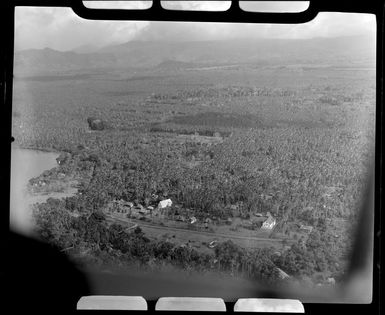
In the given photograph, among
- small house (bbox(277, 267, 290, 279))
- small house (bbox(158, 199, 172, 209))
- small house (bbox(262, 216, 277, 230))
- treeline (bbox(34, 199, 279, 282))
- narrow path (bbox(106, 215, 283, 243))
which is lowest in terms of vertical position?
small house (bbox(277, 267, 290, 279))

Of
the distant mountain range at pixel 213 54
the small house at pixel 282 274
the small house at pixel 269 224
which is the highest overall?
the distant mountain range at pixel 213 54

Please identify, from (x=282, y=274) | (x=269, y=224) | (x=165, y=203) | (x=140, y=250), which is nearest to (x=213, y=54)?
(x=165, y=203)

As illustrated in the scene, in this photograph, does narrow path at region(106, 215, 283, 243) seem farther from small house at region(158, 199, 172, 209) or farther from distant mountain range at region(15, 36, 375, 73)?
distant mountain range at region(15, 36, 375, 73)

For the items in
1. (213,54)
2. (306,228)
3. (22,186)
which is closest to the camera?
(22,186)

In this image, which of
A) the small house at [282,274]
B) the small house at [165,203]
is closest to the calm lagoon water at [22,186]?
the small house at [165,203]

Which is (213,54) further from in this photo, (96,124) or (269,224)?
(269,224)

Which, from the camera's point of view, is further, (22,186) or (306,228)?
(306,228)

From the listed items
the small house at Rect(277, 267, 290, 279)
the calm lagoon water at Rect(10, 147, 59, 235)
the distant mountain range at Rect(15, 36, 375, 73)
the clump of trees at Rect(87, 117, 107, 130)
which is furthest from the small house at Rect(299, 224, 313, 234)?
the calm lagoon water at Rect(10, 147, 59, 235)

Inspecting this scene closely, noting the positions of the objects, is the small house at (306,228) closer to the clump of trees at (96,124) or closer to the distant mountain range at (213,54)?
the distant mountain range at (213,54)

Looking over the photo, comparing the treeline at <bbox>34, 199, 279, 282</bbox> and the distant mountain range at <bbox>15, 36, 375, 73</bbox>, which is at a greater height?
the distant mountain range at <bbox>15, 36, 375, 73</bbox>
